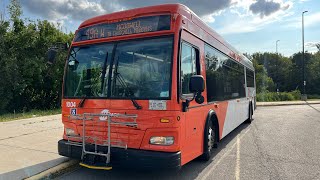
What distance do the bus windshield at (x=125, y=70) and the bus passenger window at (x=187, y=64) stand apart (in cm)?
39

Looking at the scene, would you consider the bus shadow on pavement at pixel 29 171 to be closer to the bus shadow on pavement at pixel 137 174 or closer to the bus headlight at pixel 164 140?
the bus shadow on pavement at pixel 137 174

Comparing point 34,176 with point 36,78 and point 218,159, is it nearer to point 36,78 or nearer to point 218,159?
point 218,159

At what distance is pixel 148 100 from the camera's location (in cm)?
518

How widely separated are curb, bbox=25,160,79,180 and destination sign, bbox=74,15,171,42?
270 cm

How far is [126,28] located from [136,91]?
1.26 metres

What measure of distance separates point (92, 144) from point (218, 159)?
3.35 m

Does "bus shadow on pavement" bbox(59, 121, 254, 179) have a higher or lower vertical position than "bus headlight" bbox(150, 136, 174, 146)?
lower

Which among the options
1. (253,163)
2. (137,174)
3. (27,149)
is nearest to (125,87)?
(137,174)

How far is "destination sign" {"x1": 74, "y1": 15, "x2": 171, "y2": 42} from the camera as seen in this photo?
17.9 ft

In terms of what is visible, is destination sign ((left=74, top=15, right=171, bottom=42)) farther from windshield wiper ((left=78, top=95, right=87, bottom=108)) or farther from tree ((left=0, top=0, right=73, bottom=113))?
tree ((left=0, top=0, right=73, bottom=113))

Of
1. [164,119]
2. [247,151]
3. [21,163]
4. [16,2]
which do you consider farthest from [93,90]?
[16,2]

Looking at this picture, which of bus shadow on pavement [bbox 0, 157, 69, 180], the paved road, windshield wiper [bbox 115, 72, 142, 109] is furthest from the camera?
the paved road

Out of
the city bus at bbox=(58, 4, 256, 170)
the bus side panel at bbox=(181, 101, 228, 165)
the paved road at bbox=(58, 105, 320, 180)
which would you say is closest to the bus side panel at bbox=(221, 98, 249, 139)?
the paved road at bbox=(58, 105, 320, 180)

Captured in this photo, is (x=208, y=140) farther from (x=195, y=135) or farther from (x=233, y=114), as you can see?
(x=233, y=114)
